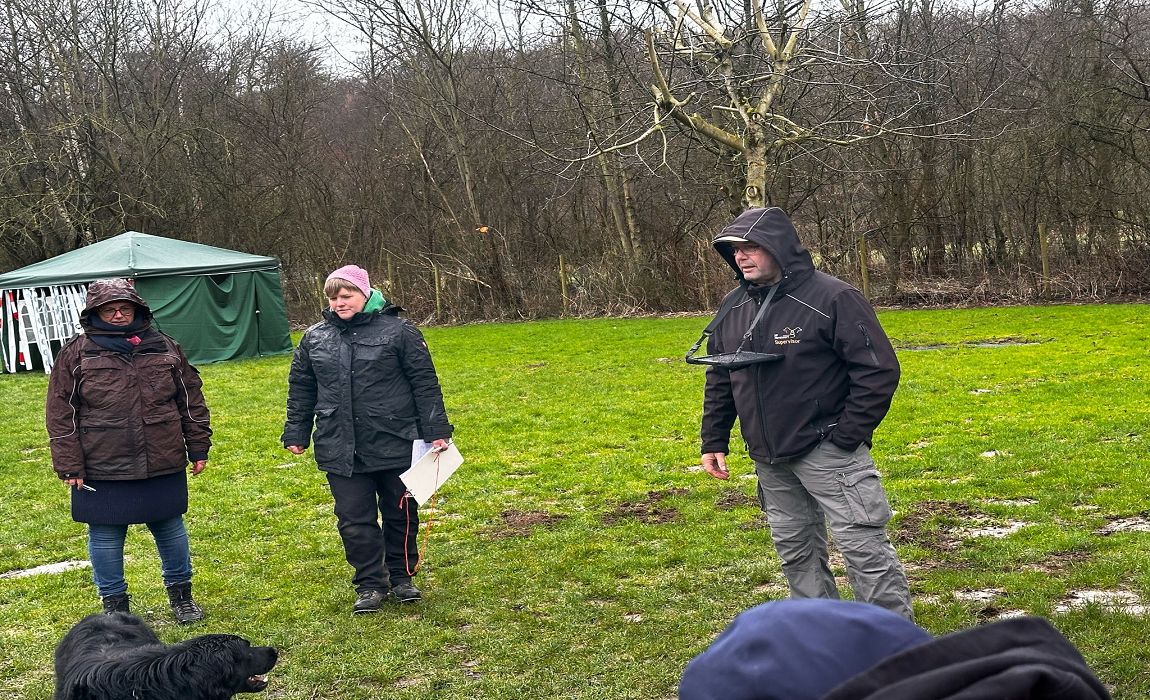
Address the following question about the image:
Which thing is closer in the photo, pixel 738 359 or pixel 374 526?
pixel 738 359

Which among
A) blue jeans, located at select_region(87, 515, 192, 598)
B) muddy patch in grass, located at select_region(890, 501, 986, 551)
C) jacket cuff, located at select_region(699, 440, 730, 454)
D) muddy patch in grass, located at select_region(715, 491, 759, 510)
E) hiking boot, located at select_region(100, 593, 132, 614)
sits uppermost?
jacket cuff, located at select_region(699, 440, 730, 454)

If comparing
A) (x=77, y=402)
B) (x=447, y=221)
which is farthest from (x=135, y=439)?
(x=447, y=221)

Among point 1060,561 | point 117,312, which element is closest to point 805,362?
point 1060,561

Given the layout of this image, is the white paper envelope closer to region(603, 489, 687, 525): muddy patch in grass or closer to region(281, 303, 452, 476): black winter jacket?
region(281, 303, 452, 476): black winter jacket

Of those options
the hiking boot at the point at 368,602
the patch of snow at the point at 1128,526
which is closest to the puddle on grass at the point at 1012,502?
the patch of snow at the point at 1128,526

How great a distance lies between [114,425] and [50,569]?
2.00m

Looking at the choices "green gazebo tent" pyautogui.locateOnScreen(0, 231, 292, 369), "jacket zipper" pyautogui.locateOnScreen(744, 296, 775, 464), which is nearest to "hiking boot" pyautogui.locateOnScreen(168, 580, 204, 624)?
"jacket zipper" pyautogui.locateOnScreen(744, 296, 775, 464)

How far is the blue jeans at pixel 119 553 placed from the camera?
539cm

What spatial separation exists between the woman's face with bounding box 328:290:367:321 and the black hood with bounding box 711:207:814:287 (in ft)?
6.67

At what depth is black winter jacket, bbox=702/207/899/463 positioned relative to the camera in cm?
409

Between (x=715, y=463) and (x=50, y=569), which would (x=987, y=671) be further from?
(x=50, y=569)

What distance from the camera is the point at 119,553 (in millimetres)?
5445

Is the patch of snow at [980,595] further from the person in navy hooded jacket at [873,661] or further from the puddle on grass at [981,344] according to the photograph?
the puddle on grass at [981,344]

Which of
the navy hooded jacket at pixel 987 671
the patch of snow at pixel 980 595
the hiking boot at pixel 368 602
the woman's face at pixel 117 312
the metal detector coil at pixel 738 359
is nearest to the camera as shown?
the navy hooded jacket at pixel 987 671
